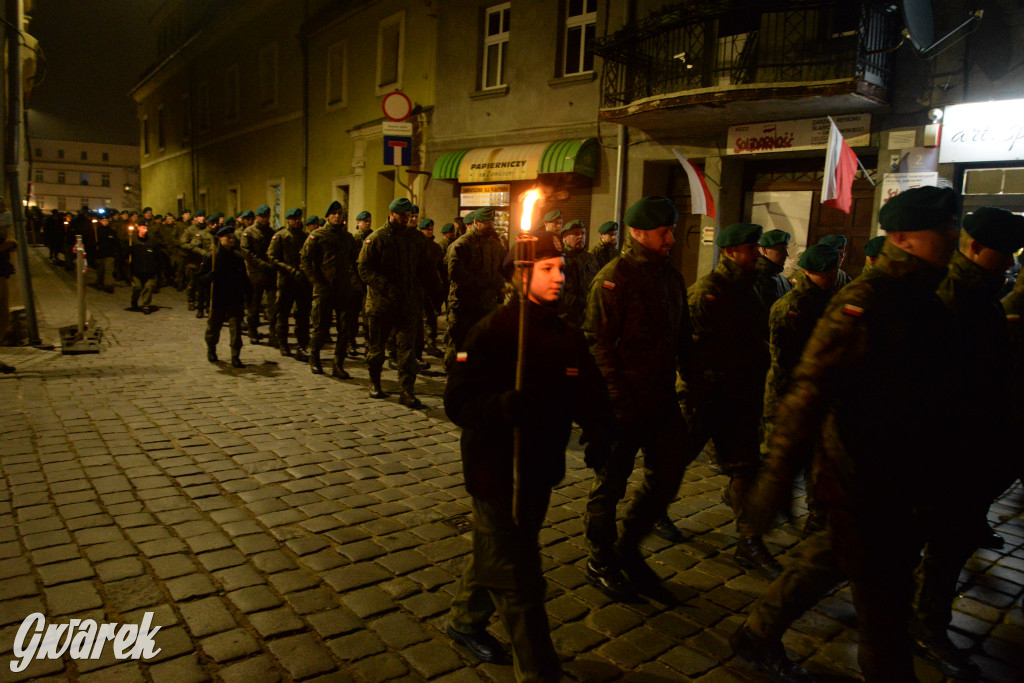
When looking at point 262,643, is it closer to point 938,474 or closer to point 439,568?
point 439,568

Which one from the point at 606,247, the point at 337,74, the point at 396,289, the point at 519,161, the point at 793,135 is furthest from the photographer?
the point at 337,74

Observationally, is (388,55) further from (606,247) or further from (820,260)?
(820,260)

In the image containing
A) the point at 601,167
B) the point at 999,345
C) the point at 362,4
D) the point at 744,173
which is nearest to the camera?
the point at 999,345

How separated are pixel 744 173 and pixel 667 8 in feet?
10.8

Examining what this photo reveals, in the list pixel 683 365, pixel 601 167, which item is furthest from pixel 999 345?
pixel 601 167

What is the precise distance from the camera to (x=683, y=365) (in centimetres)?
401

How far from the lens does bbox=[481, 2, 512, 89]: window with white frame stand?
17.1m

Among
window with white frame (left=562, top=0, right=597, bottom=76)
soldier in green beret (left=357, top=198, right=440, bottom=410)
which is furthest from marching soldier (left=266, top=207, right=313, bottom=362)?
window with white frame (left=562, top=0, right=597, bottom=76)

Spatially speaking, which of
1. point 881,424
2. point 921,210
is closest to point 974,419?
point 881,424

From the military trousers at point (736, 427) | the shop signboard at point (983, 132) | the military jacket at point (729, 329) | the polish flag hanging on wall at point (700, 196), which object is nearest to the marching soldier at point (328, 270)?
the polish flag hanging on wall at point (700, 196)

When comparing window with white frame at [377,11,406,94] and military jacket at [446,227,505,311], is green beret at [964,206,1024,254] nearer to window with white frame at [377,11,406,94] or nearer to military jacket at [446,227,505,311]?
military jacket at [446,227,505,311]

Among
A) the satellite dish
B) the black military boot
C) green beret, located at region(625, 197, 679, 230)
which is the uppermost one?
the satellite dish

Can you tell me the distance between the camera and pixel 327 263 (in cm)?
983

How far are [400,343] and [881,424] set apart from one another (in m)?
6.11
